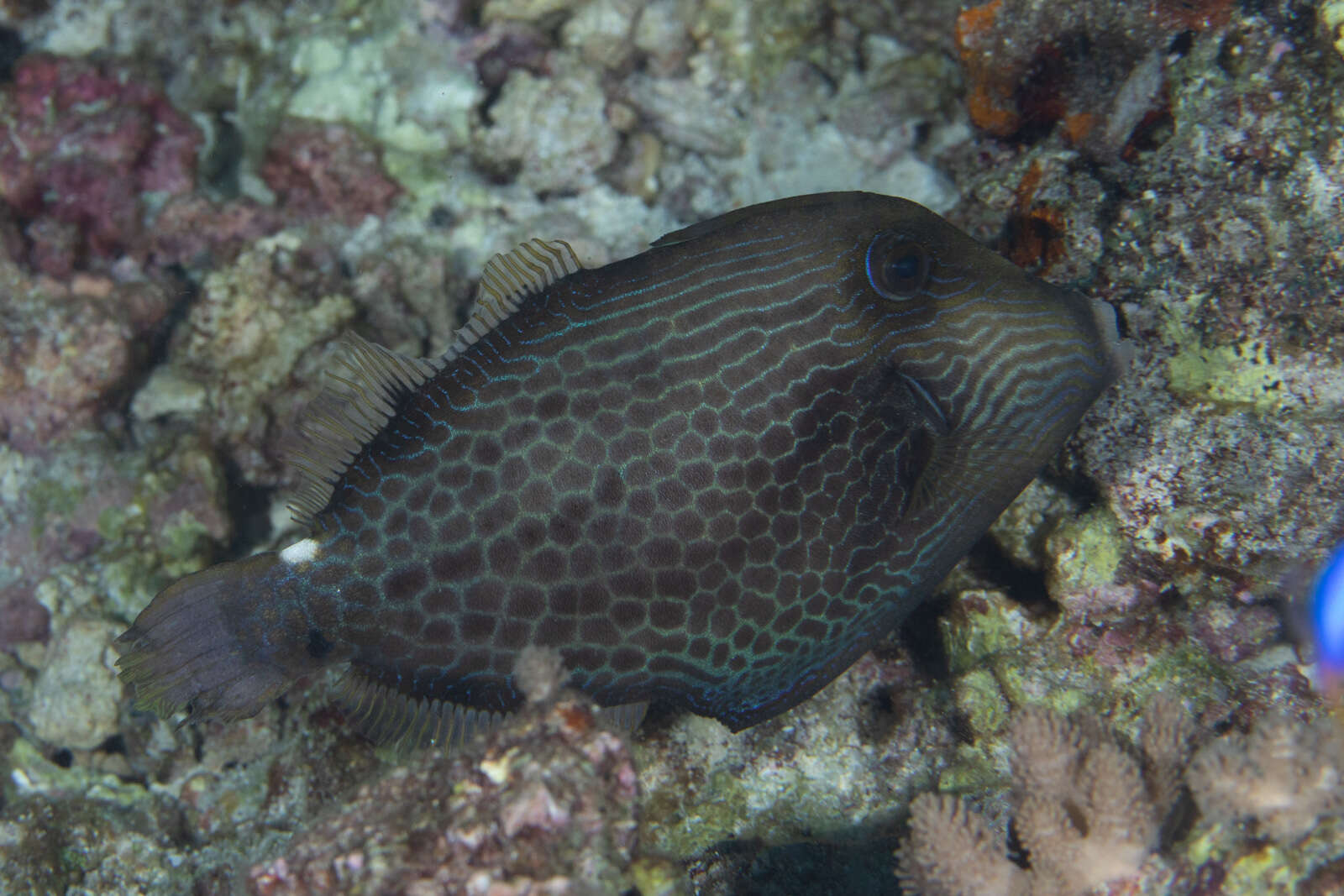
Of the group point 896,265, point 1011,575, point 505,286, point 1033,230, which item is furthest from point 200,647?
point 1033,230

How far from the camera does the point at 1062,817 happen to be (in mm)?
2436

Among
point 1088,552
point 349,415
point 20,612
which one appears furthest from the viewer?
point 20,612

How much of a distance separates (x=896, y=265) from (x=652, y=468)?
1062mm

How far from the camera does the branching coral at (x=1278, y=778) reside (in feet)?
6.97

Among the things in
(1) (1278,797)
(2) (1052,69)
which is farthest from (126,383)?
(1) (1278,797)

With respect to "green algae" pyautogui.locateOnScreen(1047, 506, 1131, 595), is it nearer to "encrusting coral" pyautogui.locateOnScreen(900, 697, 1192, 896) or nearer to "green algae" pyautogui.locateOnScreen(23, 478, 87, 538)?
"encrusting coral" pyautogui.locateOnScreen(900, 697, 1192, 896)

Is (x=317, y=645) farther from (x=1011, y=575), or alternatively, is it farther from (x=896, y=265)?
(x=1011, y=575)

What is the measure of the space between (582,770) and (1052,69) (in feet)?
12.4

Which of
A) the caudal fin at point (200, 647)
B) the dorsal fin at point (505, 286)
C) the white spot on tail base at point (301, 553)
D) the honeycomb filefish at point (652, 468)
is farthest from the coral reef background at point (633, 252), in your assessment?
the dorsal fin at point (505, 286)

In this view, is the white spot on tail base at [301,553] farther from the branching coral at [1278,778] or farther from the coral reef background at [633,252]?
the branching coral at [1278,778]

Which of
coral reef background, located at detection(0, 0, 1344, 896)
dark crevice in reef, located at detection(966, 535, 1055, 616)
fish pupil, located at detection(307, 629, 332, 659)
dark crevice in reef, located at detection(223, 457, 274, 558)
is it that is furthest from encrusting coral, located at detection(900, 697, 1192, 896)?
dark crevice in reef, located at detection(223, 457, 274, 558)

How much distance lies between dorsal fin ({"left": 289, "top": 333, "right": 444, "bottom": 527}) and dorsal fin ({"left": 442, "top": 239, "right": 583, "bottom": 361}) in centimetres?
17

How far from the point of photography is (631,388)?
2701mm

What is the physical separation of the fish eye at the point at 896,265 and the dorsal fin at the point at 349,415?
1541 millimetres
